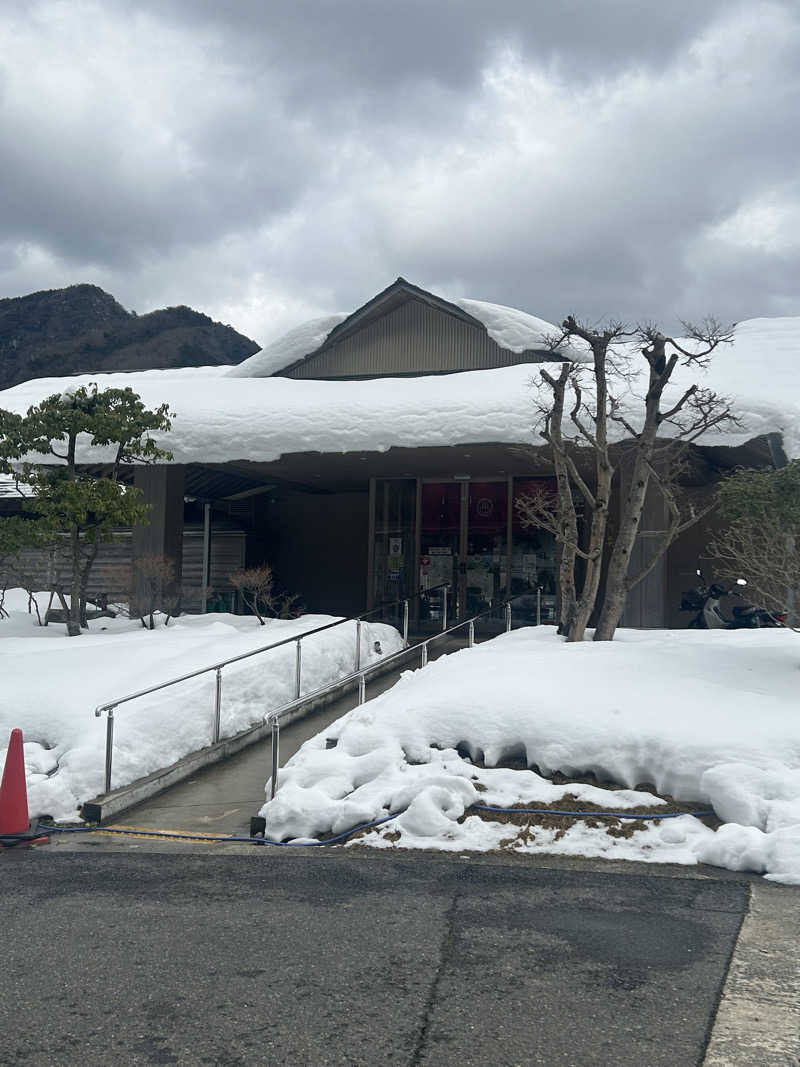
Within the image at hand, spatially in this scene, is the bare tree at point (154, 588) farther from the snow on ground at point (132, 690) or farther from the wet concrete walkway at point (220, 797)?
the wet concrete walkway at point (220, 797)

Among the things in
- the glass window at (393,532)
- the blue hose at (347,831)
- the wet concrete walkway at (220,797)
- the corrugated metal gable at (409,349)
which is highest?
the corrugated metal gable at (409,349)

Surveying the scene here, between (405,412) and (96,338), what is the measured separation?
95.4 m

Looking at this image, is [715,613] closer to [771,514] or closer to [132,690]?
[771,514]

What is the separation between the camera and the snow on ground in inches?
339

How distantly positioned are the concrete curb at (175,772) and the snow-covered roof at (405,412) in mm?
5666

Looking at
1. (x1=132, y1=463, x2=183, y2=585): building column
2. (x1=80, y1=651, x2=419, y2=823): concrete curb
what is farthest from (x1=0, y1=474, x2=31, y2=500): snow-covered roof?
(x1=80, y1=651, x2=419, y2=823): concrete curb

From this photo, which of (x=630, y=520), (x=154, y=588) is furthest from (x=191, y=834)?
(x=154, y=588)

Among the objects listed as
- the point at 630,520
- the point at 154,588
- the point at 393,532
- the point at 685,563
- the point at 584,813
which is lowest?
the point at 584,813

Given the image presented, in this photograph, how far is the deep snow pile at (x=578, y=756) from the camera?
21.9ft

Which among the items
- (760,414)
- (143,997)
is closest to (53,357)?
(760,414)

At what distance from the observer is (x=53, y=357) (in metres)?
101

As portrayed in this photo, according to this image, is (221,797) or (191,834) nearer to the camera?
(191,834)

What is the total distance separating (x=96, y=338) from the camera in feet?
341

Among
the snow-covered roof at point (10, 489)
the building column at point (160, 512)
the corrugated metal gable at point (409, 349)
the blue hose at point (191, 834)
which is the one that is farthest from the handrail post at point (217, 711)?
the snow-covered roof at point (10, 489)
